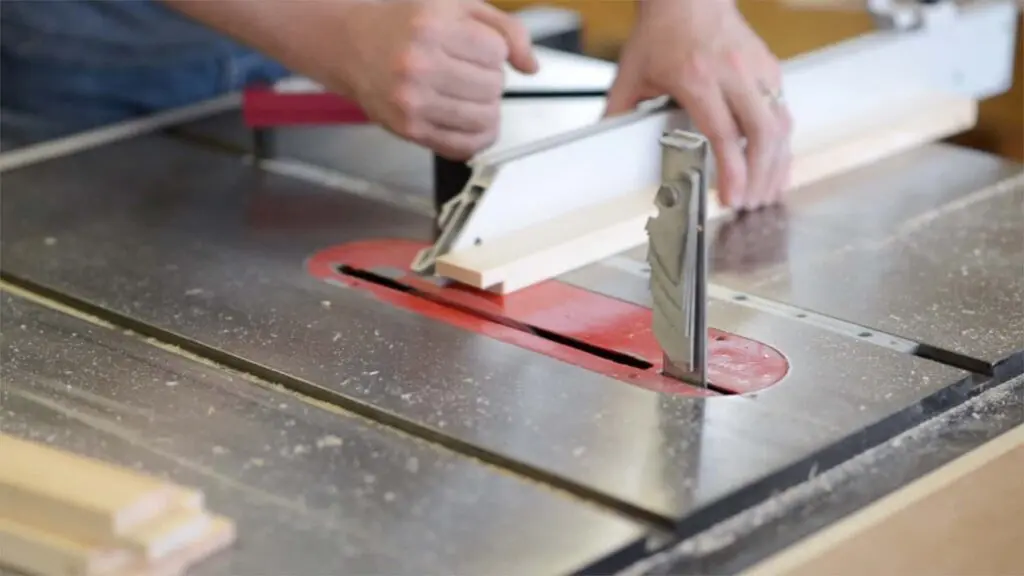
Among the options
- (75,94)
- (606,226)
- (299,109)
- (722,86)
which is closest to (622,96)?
(722,86)

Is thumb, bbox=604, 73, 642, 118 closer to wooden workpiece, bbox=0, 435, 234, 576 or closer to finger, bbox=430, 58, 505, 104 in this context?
finger, bbox=430, 58, 505, 104

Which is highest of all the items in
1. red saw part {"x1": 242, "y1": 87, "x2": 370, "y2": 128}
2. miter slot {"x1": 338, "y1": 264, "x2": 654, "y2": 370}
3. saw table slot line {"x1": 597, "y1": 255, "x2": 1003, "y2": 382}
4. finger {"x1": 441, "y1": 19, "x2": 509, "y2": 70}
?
finger {"x1": 441, "y1": 19, "x2": 509, "y2": 70}

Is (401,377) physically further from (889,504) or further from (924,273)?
(924,273)

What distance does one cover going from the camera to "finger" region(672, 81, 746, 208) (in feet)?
5.24

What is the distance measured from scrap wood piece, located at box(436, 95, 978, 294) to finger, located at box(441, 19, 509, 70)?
18 cm

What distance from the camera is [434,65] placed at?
5.10 feet

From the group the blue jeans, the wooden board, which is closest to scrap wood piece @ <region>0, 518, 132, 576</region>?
the wooden board

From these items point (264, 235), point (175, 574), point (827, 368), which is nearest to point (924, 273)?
point (827, 368)

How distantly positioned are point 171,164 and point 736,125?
663 mm

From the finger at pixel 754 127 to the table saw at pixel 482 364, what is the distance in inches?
1.4

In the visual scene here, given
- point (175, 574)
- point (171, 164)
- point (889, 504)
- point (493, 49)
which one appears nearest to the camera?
point (175, 574)

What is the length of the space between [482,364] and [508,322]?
0.11m

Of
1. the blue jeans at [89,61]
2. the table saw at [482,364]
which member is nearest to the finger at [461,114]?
the table saw at [482,364]

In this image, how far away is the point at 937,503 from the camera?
3.59 feet
